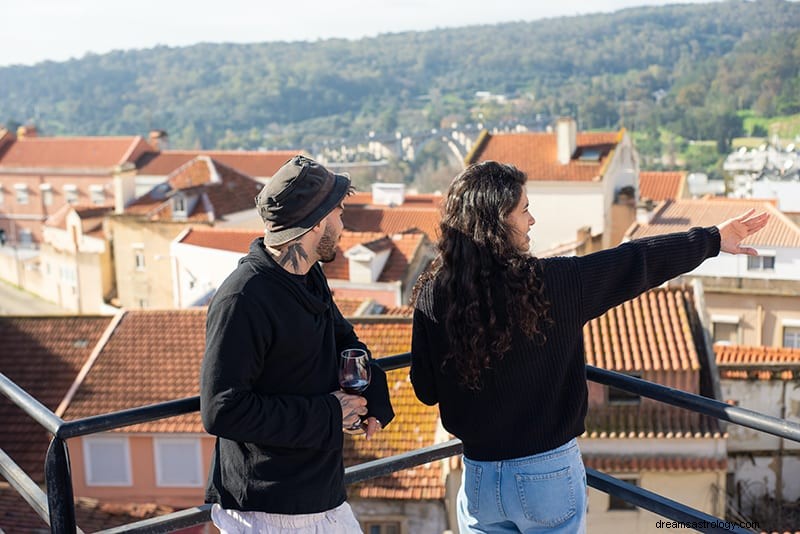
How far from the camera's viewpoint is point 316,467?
2576 mm

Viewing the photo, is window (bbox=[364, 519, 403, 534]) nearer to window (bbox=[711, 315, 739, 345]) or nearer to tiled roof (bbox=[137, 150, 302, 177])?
window (bbox=[711, 315, 739, 345])

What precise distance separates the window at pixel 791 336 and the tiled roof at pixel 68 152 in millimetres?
46506

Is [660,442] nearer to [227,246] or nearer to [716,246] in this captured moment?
[716,246]

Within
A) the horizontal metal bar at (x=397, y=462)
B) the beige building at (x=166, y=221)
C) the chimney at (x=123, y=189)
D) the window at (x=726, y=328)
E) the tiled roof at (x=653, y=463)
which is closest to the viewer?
the horizontal metal bar at (x=397, y=462)

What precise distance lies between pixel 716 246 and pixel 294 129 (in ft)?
365

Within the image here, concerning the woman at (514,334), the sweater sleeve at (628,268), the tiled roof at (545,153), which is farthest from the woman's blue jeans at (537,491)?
the tiled roof at (545,153)

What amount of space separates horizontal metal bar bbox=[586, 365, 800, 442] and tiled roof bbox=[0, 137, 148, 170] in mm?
60525

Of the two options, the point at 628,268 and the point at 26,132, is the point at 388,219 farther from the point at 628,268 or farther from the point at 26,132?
the point at 26,132

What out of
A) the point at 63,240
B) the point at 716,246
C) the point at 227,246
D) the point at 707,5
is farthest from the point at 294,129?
the point at 716,246

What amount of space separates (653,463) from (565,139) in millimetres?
24640

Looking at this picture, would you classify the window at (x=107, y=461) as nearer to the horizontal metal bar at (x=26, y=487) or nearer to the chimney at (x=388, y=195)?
the horizontal metal bar at (x=26, y=487)

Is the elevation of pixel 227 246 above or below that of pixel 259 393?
below

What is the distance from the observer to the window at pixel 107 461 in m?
14.3

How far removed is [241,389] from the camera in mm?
2387
